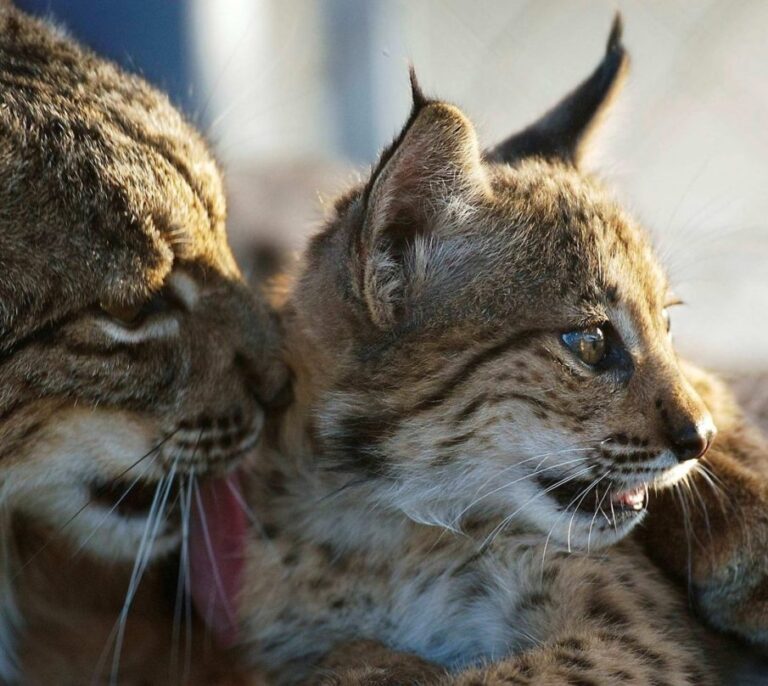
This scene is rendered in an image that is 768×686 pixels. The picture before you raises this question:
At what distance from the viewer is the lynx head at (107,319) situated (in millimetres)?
1999

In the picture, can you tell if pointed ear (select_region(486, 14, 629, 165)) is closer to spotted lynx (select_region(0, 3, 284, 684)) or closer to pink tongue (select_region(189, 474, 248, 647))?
spotted lynx (select_region(0, 3, 284, 684))

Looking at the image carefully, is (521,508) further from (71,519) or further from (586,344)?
(71,519)

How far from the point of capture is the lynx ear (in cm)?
197

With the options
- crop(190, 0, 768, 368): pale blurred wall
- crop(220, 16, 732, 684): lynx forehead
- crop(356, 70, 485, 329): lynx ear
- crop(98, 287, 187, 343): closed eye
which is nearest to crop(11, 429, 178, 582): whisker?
crop(98, 287, 187, 343): closed eye

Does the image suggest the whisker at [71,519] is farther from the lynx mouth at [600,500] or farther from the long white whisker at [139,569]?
the lynx mouth at [600,500]

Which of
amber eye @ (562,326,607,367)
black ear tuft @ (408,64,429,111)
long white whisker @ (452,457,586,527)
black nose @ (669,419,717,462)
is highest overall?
black ear tuft @ (408,64,429,111)

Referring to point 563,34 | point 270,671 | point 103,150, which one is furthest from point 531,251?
point 563,34

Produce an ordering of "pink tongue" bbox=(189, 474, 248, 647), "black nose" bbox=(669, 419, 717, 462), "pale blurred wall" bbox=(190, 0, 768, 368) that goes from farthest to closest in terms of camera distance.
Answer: "pale blurred wall" bbox=(190, 0, 768, 368) < "pink tongue" bbox=(189, 474, 248, 647) < "black nose" bbox=(669, 419, 717, 462)

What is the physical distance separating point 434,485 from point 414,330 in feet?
1.01

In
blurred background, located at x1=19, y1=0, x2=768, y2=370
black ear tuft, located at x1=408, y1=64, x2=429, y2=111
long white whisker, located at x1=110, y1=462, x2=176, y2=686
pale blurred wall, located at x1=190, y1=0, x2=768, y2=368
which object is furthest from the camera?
pale blurred wall, located at x1=190, y1=0, x2=768, y2=368

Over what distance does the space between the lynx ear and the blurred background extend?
156cm

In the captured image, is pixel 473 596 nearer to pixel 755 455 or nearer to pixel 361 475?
pixel 361 475

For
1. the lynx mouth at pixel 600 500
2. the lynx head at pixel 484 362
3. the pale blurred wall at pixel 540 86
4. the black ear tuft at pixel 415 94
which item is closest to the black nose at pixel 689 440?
the lynx head at pixel 484 362

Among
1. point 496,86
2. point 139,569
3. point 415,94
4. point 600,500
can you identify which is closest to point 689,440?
point 600,500
